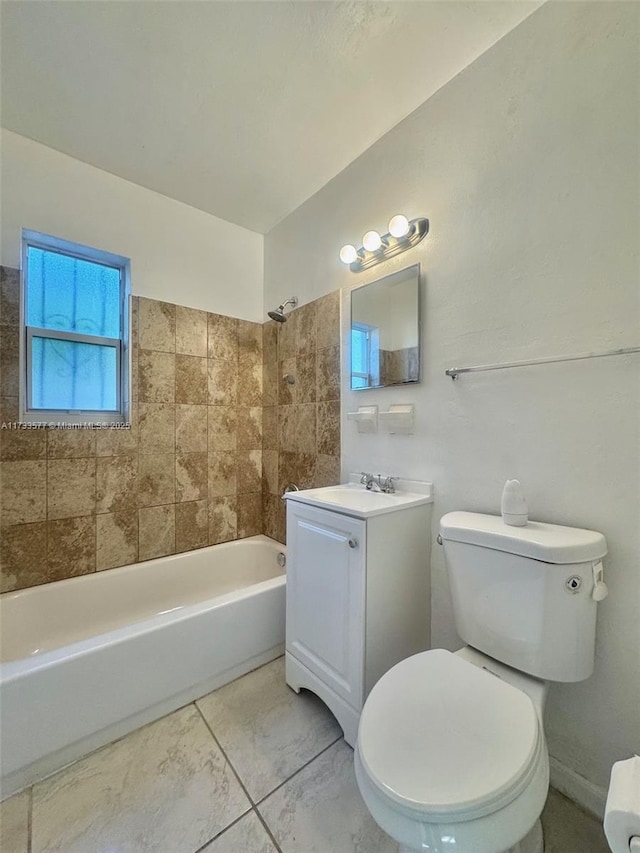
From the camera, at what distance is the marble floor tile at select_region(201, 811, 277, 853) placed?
945mm

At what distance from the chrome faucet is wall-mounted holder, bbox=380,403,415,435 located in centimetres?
22

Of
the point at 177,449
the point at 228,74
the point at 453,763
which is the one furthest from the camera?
the point at 177,449

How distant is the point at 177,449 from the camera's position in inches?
84.0

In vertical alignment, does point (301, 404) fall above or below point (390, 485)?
above

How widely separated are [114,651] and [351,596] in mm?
895

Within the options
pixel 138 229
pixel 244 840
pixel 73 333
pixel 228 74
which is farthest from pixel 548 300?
pixel 73 333

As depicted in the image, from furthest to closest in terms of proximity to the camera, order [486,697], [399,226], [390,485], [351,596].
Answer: [390,485]
[399,226]
[351,596]
[486,697]

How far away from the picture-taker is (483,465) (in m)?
1.31

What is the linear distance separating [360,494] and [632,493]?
922 millimetres

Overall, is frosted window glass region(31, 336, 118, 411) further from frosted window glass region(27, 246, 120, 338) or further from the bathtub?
the bathtub

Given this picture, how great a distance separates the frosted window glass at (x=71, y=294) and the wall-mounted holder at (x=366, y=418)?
4.84 feet

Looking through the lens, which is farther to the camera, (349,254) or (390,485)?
(349,254)

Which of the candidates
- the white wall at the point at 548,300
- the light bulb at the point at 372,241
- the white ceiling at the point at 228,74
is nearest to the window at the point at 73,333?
the white ceiling at the point at 228,74

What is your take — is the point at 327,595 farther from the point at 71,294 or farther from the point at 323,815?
the point at 71,294
